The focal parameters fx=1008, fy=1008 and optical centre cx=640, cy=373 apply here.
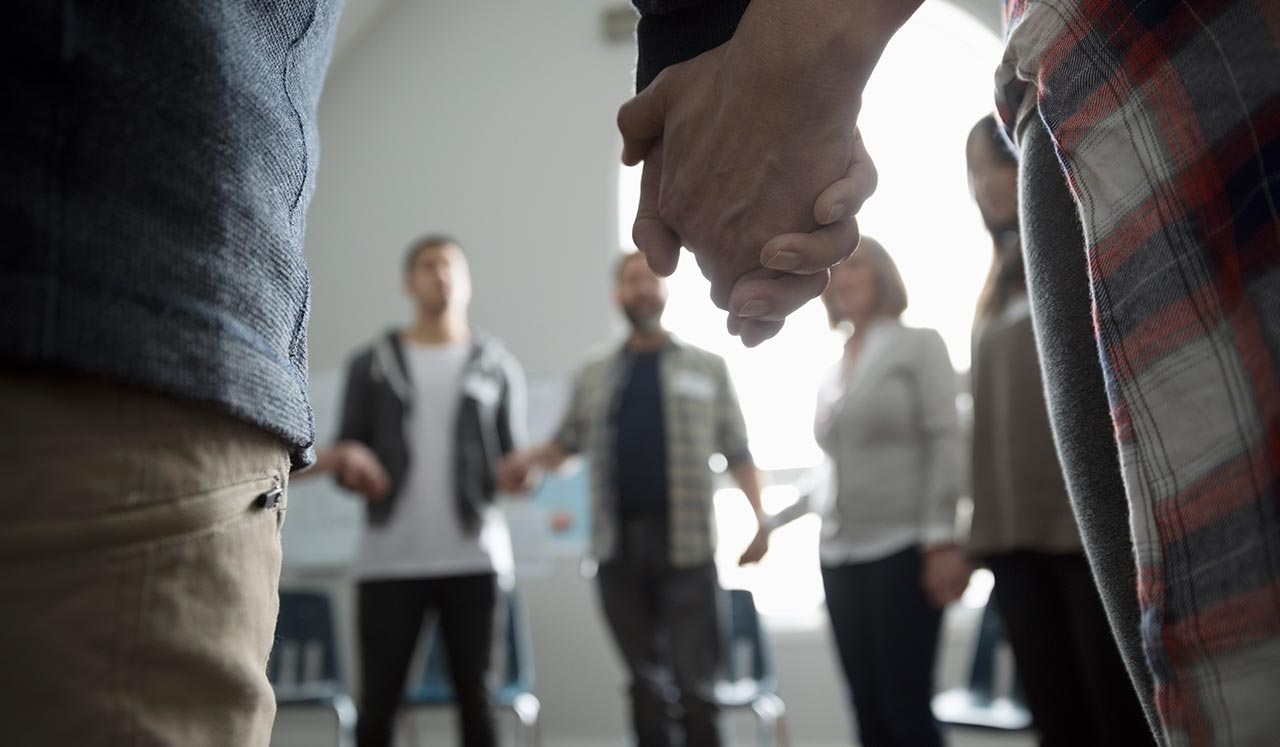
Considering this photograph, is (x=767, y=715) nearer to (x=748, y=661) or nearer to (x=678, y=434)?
(x=748, y=661)

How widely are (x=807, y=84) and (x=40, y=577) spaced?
0.52m

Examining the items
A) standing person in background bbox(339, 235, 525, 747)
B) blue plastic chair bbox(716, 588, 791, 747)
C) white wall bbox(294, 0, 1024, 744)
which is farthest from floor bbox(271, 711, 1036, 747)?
standing person in background bbox(339, 235, 525, 747)

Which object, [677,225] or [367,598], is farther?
[367,598]

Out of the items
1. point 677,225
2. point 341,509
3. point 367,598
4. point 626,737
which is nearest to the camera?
point 677,225

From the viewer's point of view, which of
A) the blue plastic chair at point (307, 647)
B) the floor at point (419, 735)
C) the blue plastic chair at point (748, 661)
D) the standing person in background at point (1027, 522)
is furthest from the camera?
the floor at point (419, 735)

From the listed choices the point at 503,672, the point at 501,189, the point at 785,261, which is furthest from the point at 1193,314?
the point at 501,189

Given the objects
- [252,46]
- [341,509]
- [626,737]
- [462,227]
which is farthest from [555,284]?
[252,46]

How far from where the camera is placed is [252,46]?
466 millimetres

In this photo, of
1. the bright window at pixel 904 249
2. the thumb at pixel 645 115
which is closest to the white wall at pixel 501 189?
the bright window at pixel 904 249

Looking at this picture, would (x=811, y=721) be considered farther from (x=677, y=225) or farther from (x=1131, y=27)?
(x=1131, y=27)

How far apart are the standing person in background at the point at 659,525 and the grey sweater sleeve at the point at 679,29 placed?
Result: 1867 mm

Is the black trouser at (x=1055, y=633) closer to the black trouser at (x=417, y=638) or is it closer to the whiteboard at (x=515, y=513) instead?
the black trouser at (x=417, y=638)

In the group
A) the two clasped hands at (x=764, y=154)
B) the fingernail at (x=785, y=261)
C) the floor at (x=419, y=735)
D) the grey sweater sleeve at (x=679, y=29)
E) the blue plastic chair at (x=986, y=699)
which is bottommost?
the floor at (x=419, y=735)

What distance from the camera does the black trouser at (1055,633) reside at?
1571 millimetres
